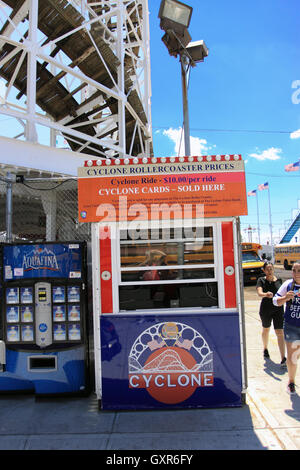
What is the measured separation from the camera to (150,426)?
3.25 meters

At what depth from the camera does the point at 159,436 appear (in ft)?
10.0

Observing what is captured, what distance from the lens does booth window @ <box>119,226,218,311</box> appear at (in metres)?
3.78

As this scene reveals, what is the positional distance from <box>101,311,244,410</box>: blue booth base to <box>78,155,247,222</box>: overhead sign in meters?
1.25

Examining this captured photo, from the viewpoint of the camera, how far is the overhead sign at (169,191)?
363cm

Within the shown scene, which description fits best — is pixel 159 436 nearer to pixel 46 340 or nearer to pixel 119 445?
pixel 119 445

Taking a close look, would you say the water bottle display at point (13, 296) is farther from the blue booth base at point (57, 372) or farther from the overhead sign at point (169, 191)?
the overhead sign at point (169, 191)

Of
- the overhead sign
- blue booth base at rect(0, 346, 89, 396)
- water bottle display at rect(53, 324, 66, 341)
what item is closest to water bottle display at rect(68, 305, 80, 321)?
water bottle display at rect(53, 324, 66, 341)

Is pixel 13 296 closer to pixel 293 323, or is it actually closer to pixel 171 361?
pixel 171 361

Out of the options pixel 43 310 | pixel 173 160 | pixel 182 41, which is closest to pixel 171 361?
pixel 43 310

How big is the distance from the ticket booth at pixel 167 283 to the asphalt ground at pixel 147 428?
205 millimetres

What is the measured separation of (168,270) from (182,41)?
5767 mm

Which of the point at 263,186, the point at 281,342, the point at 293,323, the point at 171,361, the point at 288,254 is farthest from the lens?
the point at 263,186

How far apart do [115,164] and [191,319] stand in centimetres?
209

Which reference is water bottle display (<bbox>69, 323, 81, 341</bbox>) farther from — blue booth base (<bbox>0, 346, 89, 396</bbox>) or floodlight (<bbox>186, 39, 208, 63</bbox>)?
floodlight (<bbox>186, 39, 208, 63</bbox>)
